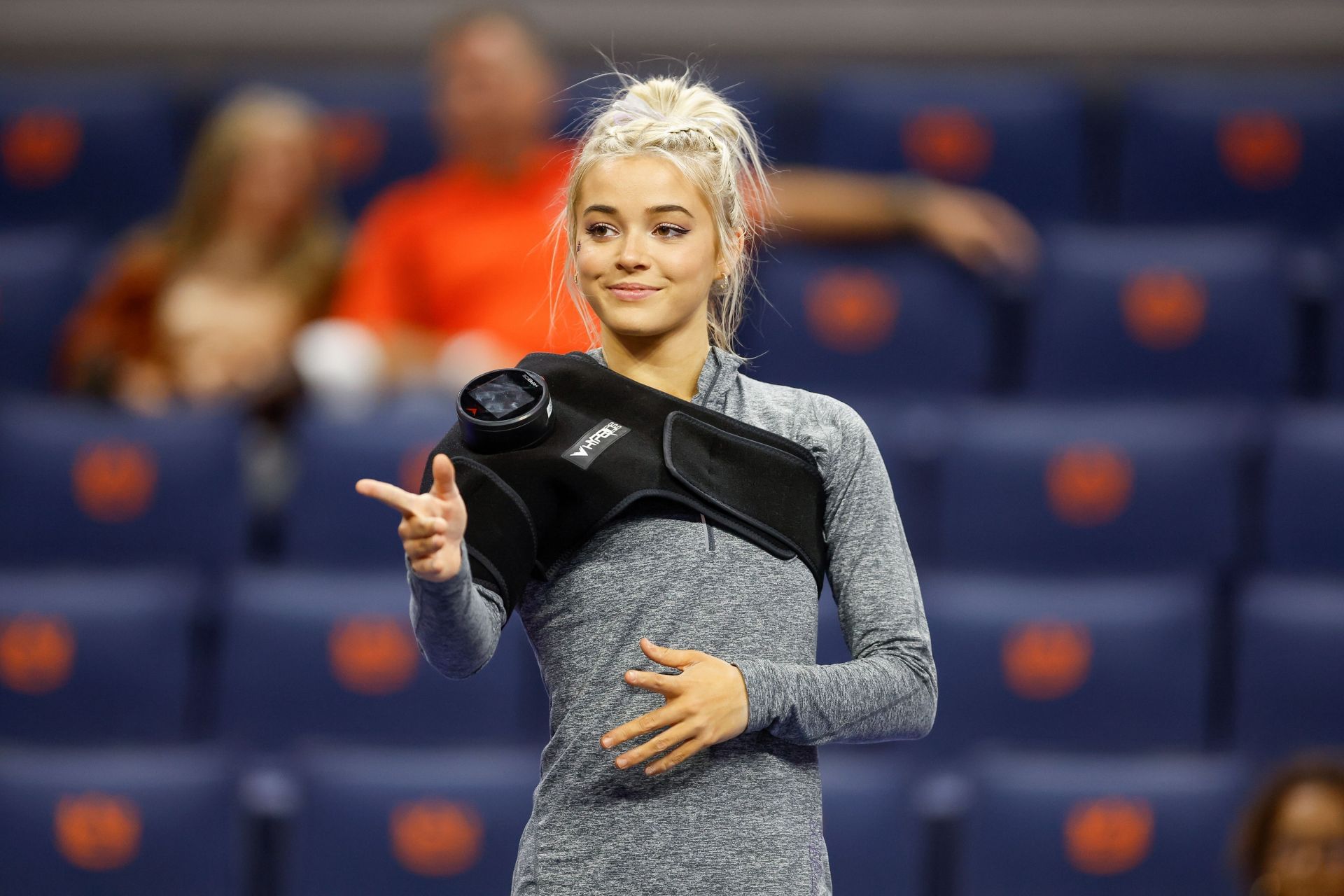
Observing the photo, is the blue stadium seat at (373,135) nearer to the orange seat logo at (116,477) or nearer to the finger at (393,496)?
the orange seat logo at (116,477)

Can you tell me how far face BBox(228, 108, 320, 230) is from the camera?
292 centimetres

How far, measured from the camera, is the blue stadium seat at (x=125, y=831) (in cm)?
230

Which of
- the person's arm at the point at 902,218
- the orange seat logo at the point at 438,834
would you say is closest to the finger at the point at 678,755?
the orange seat logo at the point at 438,834

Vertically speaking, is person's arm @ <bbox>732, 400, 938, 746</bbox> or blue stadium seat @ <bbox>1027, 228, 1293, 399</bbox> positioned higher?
blue stadium seat @ <bbox>1027, 228, 1293, 399</bbox>

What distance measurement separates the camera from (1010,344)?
3.06 metres

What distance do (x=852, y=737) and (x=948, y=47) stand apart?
9.31 feet

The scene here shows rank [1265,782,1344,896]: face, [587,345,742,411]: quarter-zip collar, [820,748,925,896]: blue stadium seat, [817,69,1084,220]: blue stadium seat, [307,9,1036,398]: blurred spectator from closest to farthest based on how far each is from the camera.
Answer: [587,345,742,411]: quarter-zip collar < [1265,782,1344,896]: face < [820,748,925,896]: blue stadium seat < [307,9,1036,398]: blurred spectator < [817,69,1084,220]: blue stadium seat

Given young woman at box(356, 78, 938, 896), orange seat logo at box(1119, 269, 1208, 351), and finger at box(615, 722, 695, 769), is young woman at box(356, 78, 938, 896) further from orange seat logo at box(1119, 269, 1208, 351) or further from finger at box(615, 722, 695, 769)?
orange seat logo at box(1119, 269, 1208, 351)

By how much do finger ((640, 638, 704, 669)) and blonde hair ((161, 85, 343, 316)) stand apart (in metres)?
2.12

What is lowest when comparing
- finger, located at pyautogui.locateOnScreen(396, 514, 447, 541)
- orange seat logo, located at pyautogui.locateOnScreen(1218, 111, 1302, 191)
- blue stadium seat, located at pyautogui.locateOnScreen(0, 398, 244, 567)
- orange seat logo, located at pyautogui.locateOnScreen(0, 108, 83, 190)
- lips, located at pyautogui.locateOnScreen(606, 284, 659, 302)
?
blue stadium seat, located at pyautogui.locateOnScreen(0, 398, 244, 567)

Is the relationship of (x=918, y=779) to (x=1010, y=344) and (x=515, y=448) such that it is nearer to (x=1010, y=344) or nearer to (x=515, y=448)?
(x=1010, y=344)

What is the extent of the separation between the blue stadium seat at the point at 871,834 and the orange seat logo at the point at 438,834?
1.66 ft

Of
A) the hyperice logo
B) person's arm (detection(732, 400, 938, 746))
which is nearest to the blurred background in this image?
person's arm (detection(732, 400, 938, 746))

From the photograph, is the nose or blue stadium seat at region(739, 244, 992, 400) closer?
the nose
